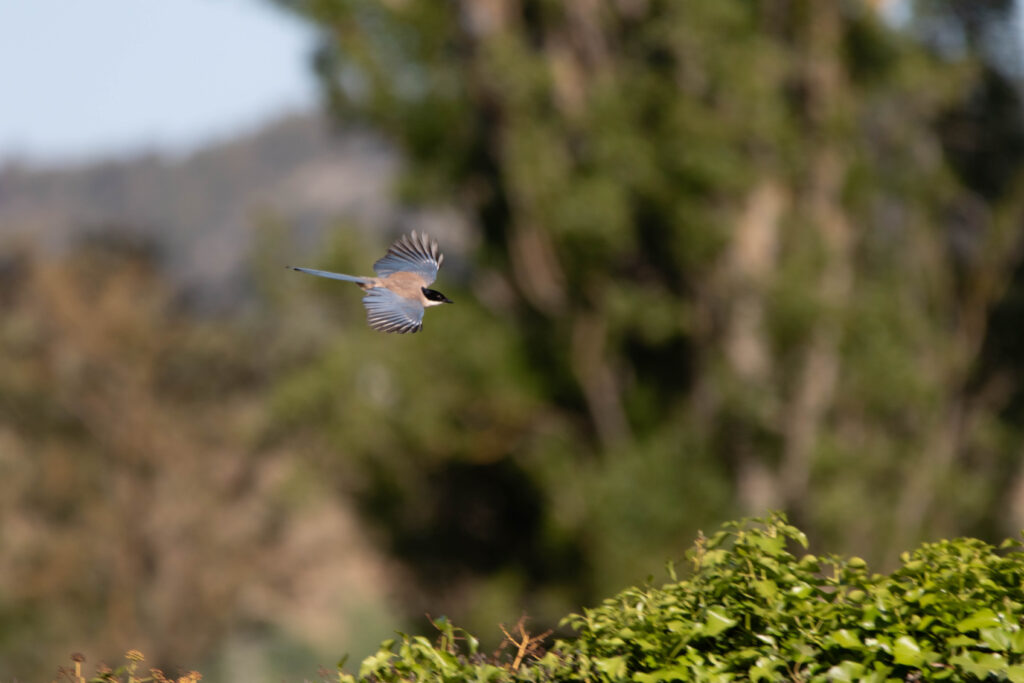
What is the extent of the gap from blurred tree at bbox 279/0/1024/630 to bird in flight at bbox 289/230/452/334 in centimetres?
1004

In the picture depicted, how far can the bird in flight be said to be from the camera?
4.73 metres

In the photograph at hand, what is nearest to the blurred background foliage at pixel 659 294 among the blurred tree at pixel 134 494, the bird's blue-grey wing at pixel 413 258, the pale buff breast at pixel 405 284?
the blurred tree at pixel 134 494

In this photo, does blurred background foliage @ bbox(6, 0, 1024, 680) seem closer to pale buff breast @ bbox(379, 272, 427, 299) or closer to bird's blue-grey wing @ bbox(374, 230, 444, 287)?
bird's blue-grey wing @ bbox(374, 230, 444, 287)

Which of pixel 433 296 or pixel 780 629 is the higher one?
pixel 433 296

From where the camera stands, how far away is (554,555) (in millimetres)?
16766

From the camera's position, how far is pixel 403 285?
5.00m

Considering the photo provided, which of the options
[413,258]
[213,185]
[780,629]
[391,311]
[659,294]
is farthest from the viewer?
[213,185]

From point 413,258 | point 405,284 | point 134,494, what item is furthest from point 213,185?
point 405,284

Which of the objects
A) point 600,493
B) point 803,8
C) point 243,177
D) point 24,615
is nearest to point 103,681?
point 600,493

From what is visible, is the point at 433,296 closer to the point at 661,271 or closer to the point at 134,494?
the point at 661,271

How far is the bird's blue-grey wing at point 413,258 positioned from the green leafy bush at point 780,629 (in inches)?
55.2

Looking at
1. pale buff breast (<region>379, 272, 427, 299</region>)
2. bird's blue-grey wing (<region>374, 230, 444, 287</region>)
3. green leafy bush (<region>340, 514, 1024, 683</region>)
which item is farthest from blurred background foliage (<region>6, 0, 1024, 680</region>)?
green leafy bush (<region>340, 514, 1024, 683</region>)

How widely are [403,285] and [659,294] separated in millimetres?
11649

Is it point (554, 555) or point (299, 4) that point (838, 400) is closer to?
point (554, 555)
